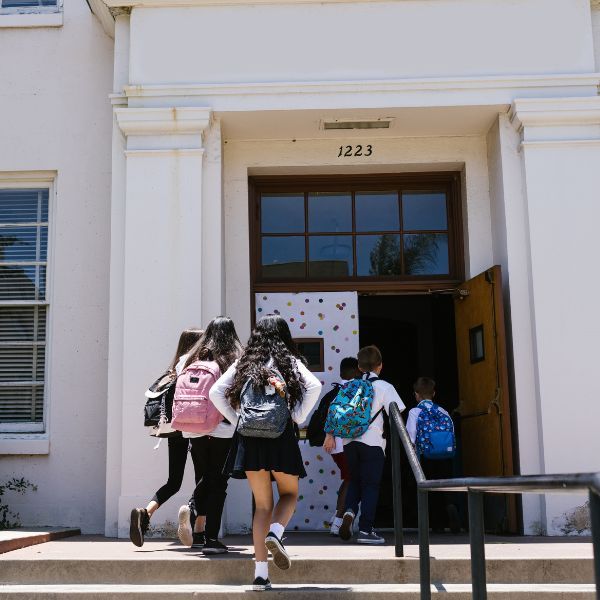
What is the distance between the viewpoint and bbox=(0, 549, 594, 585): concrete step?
6.05 m

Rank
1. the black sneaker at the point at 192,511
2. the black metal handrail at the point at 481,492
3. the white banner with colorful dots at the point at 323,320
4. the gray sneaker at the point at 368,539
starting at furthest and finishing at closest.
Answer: the white banner with colorful dots at the point at 323,320, the gray sneaker at the point at 368,539, the black sneaker at the point at 192,511, the black metal handrail at the point at 481,492

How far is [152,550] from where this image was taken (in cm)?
678

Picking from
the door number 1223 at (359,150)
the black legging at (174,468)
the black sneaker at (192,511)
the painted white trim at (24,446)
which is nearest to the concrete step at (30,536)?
the painted white trim at (24,446)

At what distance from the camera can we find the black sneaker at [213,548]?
642 cm

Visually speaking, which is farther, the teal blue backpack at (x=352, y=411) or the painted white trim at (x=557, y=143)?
the painted white trim at (x=557, y=143)

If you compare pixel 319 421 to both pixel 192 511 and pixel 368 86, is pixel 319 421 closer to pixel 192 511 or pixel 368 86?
pixel 192 511

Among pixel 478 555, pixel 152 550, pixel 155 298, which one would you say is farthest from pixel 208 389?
pixel 478 555

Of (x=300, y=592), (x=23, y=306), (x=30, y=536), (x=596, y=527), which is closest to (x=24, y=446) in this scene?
(x=23, y=306)

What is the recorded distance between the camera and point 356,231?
9297mm

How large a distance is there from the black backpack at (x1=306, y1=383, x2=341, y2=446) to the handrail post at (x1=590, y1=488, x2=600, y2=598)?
5.39 metres

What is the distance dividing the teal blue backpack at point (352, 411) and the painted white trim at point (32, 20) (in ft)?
15.1

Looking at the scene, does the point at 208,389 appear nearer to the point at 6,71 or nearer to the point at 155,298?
the point at 155,298

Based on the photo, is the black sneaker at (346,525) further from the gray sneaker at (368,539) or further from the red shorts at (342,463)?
the red shorts at (342,463)

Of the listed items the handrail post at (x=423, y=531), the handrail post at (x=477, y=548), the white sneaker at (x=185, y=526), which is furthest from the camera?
the white sneaker at (x=185, y=526)
